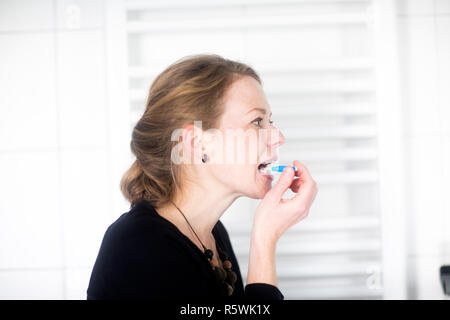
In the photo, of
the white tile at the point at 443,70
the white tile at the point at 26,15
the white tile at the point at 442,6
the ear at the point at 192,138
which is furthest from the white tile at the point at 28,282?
the white tile at the point at 442,6

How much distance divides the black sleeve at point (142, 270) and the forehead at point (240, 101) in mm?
262

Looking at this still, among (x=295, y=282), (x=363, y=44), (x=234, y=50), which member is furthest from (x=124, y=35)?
(x=295, y=282)

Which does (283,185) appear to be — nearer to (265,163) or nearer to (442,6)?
(265,163)

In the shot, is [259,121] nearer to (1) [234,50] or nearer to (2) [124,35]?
(1) [234,50]

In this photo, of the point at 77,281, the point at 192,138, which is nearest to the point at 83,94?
the point at 192,138

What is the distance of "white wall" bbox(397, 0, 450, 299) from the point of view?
86 centimetres

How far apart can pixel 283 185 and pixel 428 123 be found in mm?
457

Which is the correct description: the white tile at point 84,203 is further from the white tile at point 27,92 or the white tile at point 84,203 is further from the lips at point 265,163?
the lips at point 265,163

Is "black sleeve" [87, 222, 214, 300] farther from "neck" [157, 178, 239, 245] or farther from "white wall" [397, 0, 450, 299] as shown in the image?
"white wall" [397, 0, 450, 299]

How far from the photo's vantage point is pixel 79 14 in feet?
2.78

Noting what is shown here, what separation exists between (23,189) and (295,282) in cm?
72

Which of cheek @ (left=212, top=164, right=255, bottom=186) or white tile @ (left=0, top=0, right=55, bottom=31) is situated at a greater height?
white tile @ (left=0, top=0, right=55, bottom=31)

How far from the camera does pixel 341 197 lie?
2.82ft

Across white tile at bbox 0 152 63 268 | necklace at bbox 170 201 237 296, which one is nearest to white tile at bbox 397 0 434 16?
necklace at bbox 170 201 237 296
